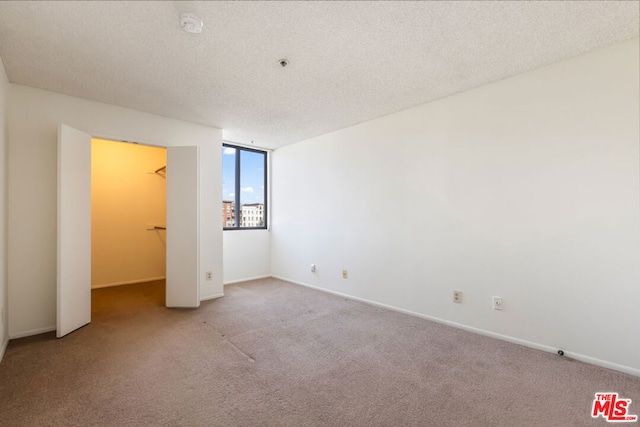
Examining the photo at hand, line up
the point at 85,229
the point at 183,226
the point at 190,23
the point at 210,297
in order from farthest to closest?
the point at 210,297
the point at 183,226
the point at 85,229
the point at 190,23

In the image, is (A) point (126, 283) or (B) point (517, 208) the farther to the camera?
(A) point (126, 283)

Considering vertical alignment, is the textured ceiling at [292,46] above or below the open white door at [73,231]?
above

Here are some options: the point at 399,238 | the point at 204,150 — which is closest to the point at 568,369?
the point at 399,238

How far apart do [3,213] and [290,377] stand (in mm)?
2884

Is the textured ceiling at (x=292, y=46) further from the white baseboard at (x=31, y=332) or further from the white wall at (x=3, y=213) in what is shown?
the white baseboard at (x=31, y=332)

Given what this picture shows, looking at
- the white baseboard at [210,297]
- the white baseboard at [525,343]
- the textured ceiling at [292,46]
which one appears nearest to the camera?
the textured ceiling at [292,46]

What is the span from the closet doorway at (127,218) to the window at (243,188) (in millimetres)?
1289

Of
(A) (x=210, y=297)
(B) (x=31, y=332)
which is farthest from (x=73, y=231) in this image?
(A) (x=210, y=297)

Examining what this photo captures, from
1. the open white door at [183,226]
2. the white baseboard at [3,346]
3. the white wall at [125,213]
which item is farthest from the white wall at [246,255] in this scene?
the white baseboard at [3,346]

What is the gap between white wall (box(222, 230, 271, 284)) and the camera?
4.80 metres

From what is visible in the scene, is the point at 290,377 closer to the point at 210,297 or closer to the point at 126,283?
the point at 210,297

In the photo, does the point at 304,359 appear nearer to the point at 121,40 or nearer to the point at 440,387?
the point at 440,387

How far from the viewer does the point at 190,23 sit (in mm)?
1912

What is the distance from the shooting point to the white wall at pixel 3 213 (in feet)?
8.04
